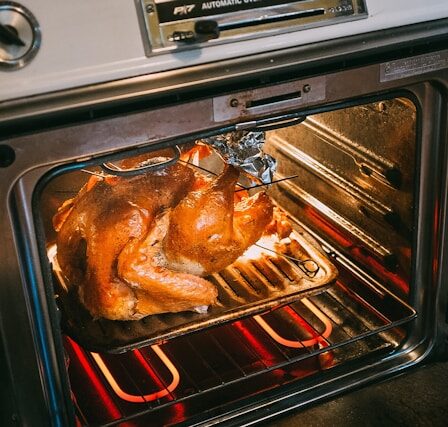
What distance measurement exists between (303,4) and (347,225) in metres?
0.76

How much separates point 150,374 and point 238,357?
22 centimetres

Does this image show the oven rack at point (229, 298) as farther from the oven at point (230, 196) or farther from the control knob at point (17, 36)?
the control knob at point (17, 36)

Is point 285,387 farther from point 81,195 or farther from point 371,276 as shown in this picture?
point 81,195

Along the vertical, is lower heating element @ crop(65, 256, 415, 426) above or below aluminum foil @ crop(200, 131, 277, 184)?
below

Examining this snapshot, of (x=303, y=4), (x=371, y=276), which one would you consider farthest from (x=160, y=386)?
(x=303, y=4)

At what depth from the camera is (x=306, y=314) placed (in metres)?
1.87

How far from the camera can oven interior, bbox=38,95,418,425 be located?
5.20ft

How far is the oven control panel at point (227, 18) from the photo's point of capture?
3.71 feet

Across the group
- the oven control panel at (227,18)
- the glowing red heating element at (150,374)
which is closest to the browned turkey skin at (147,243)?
the glowing red heating element at (150,374)

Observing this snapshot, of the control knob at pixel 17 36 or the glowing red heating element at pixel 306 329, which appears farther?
the glowing red heating element at pixel 306 329

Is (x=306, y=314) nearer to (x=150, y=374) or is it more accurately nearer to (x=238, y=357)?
(x=238, y=357)

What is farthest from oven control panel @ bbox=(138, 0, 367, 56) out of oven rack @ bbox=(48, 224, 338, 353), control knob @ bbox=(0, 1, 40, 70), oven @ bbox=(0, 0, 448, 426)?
oven rack @ bbox=(48, 224, 338, 353)

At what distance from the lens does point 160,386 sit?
167 centimetres

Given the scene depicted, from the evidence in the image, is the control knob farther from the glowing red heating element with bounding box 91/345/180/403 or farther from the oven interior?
the glowing red heating element with bounding box 91/345/180/403
